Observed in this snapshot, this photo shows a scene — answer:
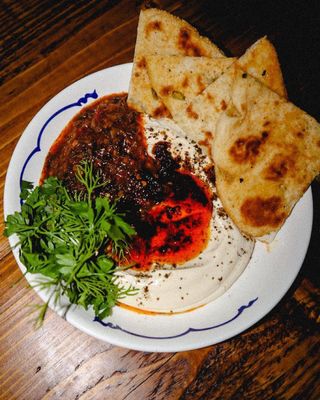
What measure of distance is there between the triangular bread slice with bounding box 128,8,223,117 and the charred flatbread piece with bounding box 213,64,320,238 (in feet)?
1.83

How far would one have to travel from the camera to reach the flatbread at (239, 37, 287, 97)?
102 inches

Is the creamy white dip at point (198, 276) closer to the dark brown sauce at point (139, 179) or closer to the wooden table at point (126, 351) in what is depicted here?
the dark brown sauce at point (139, 179)

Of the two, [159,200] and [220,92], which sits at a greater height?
[220,92]

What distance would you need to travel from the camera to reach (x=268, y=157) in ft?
8.16

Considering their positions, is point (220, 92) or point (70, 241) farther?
point (220, 92)

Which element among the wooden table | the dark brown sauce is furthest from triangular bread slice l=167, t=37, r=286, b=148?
the wooden table

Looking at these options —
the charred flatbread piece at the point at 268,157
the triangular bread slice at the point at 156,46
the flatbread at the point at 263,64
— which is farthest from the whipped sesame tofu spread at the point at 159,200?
the flatbread at the point at 263,64

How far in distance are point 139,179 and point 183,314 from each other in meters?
1.06

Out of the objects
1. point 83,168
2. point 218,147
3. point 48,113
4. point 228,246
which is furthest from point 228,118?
point 48,113

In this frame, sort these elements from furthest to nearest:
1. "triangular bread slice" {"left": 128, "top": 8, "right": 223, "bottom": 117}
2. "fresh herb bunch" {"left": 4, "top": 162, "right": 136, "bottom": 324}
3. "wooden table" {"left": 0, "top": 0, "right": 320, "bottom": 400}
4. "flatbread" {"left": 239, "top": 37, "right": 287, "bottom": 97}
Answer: "triangular bread slice" {"left": 128, "top": 8, "right": 223, "bottom": 117} → "flatbread" {"left": 239, "top": 37, "right": 287, "bottom": 97} → "wooden table" {"left": 0, "top": 0, "right": 320, "bottom": 400} → "fresh herb bunch" {"left": 4, "top": 162, "right": 136, "bottom": 324}

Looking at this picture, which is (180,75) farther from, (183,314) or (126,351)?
(126,351)

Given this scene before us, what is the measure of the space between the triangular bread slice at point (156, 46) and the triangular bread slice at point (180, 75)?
9 centimetres

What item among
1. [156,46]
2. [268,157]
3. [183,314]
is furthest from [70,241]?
[156,46]

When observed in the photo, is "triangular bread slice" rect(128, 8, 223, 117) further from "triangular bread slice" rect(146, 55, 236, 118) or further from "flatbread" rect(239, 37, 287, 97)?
"flatbread" rect(239, 37, 287, 97)
